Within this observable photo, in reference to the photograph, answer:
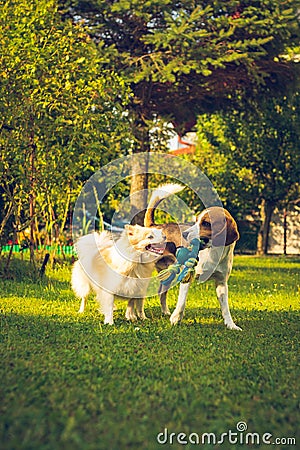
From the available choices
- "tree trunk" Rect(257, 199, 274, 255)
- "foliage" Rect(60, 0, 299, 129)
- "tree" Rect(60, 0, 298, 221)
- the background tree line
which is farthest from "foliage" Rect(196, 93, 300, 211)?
"foliage" Rect(60, 0, 299, 129)

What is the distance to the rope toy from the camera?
8195mm

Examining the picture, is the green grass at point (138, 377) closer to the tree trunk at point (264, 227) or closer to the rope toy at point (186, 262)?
the rope toy at point (186, 262)

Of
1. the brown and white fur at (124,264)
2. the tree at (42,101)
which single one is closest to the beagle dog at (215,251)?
the brown and white fur at (124,264)

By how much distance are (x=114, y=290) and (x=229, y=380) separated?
118 inches

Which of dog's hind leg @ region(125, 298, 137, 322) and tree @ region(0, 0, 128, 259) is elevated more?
tree @ region(0, 0, 128, 259)

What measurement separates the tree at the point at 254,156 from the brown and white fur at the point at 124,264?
16.7 meters

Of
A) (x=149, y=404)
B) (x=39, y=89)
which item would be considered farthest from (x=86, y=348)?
(x=39, y=89)

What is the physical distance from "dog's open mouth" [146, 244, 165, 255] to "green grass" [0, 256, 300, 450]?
0.85 m

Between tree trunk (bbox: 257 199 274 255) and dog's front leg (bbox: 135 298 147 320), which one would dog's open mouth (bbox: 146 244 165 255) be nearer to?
dog's front leg (bbox: 135 298 147 320)

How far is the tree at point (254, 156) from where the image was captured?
82.4 feet

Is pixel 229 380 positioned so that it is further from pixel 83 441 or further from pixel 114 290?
pixel 114 290

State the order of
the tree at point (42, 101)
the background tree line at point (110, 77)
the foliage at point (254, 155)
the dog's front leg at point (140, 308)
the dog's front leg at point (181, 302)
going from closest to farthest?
the dog's front leg at point (181, 302) → the dog's front leg at point (140, 308) → the tree at point (42, 101) → the background tree line at point (110, 77) → the foliage at point (254, 155)

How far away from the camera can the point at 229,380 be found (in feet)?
A: 18.1

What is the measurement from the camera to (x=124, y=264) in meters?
8.28
